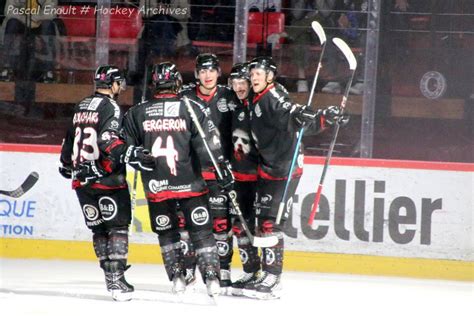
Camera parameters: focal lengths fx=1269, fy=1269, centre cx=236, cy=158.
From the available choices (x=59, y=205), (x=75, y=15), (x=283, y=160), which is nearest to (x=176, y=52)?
(x=75, y=15)

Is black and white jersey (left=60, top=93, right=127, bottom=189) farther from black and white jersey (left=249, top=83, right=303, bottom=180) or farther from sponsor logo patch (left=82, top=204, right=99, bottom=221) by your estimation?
black and white jersey (left=249, top=83, right=303, bottom=180)

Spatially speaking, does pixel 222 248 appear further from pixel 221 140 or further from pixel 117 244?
pixel 117 244

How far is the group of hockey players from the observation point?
7082 mm

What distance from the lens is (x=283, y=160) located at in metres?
7.56

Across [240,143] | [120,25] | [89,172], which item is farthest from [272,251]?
[120,25]

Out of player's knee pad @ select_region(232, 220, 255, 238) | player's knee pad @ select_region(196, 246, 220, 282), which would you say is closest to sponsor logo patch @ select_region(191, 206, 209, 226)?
player's knee pad @ select_region(196, 246, 220, 282)

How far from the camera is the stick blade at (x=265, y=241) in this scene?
7.43 meters

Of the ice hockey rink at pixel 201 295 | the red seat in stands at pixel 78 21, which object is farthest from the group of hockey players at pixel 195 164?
the red seat in stands at pixel 78 21

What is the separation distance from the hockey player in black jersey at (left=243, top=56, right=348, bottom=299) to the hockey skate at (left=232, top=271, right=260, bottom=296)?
0.07 m

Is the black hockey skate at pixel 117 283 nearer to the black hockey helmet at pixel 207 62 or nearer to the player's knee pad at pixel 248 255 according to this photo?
the player's knee pad at pixel 248 255

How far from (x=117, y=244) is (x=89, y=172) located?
44 cm

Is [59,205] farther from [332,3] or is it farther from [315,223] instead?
[332,3]

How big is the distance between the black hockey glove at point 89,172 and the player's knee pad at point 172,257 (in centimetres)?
55

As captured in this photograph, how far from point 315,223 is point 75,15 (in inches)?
98.6
